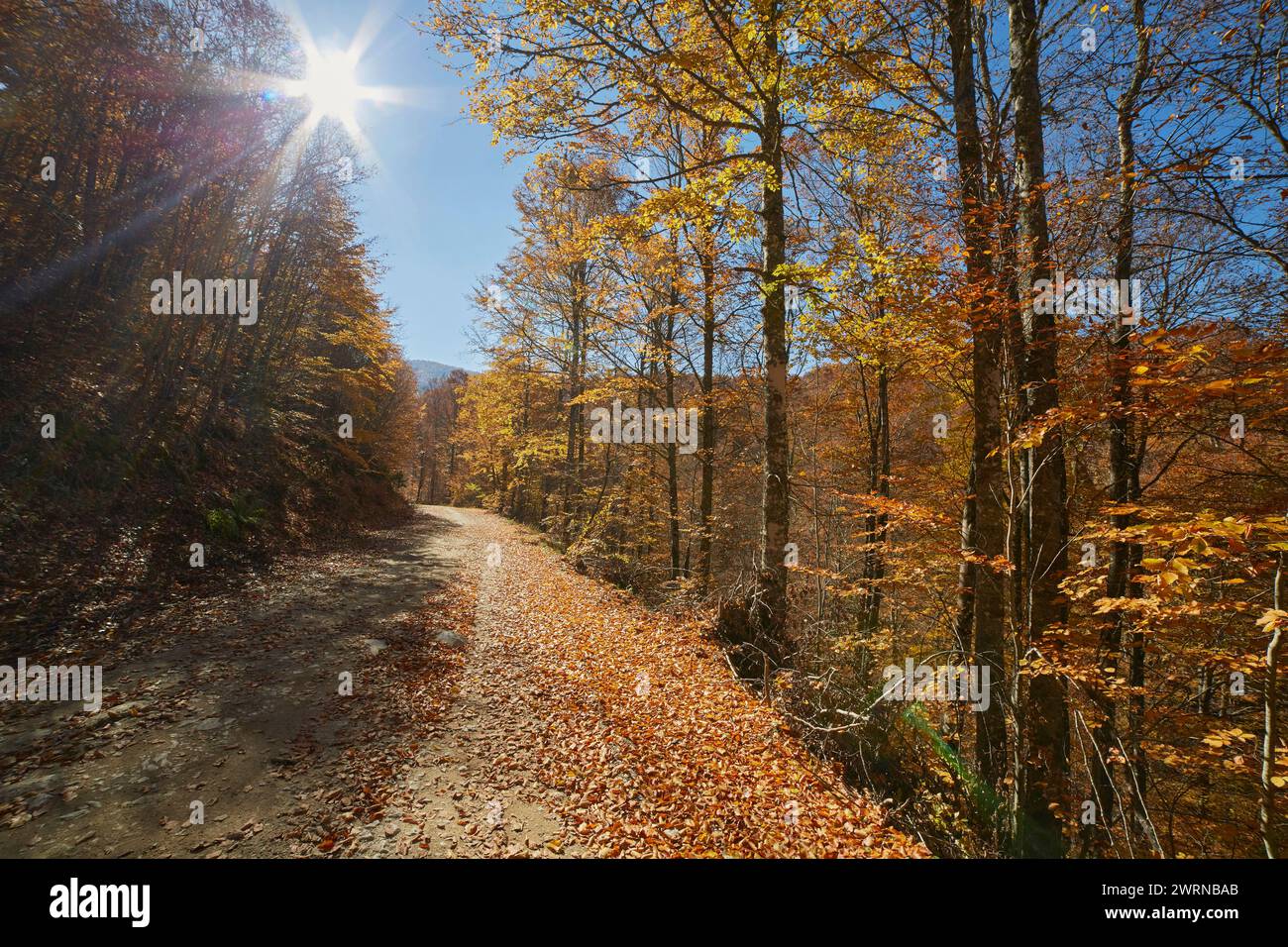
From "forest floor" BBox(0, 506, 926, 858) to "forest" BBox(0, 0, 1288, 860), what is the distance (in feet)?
0.18

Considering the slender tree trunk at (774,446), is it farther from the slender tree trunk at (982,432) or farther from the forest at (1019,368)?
the slender tree trunk at (982,432)

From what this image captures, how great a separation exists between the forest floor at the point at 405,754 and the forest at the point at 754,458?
0.18 feet

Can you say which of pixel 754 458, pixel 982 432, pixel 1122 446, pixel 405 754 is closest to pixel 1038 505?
pixel 982 432

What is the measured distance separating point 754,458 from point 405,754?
1199 centimetres

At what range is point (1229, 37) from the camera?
15.0 ft

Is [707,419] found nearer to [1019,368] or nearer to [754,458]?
[754,458]

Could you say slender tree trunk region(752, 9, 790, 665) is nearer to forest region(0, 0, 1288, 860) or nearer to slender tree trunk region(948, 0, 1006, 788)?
forest region(0, 0, 1288, 860)

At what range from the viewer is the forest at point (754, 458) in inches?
165

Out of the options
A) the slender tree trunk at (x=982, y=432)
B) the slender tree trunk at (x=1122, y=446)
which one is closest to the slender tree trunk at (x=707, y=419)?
the slender tree trunk at (x=982, y=432)

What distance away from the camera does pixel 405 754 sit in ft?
14.7

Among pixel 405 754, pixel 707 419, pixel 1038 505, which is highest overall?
pixel 707 419
